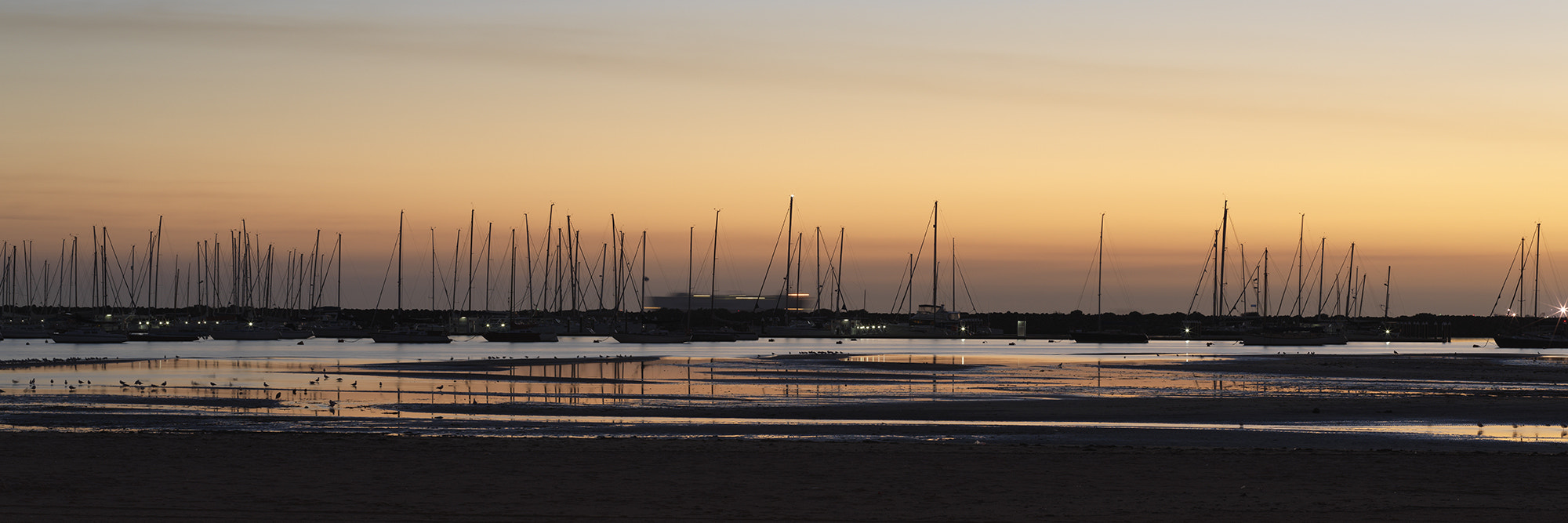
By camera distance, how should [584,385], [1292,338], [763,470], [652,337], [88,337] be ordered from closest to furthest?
[763,470], [584,385], [88,337], [652,337], [1292,338]

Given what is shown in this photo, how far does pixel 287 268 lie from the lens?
137 meters

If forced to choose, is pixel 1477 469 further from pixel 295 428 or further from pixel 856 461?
pixel 295 428

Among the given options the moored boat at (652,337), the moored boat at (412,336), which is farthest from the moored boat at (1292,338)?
the moored boat at (412,336)

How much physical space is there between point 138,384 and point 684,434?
25.2 m

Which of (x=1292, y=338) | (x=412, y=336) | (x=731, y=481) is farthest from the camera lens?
(x=1292, y=338)

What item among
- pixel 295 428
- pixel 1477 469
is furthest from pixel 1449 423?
pixel 295 428

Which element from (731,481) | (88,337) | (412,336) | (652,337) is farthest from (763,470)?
(412,336)

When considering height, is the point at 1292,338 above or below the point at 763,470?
below

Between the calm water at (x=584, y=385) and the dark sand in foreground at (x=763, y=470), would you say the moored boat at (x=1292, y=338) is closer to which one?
the calm water at (x=584, y=385)

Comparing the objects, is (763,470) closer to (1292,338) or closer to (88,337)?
(88,337)

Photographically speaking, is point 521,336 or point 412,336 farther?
point 521,336

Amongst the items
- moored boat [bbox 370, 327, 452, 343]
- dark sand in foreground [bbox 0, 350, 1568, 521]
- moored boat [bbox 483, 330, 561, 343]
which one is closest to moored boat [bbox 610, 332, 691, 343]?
moored boat [bbox 483, 330, 561, 343]

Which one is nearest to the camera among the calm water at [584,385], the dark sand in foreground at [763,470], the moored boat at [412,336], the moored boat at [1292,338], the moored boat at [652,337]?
the dark sand in foreground at [763,470]

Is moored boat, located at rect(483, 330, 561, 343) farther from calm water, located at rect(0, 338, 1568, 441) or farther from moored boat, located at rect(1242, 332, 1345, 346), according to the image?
moored boat, located at rect(1242, 332, 1345, 346)
